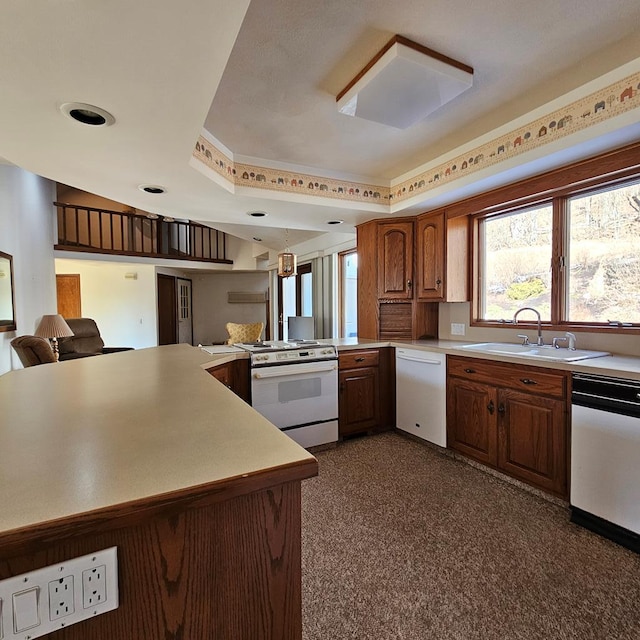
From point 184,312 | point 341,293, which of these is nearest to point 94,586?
point 341,293

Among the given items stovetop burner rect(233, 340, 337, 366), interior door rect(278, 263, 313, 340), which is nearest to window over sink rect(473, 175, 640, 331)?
stovetop burner rect(233, 340, 337, 366)

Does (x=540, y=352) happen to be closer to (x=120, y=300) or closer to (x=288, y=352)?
(x=288, y=352)

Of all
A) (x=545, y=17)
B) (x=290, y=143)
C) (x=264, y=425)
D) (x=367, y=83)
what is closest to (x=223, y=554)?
(x=264, y=425)

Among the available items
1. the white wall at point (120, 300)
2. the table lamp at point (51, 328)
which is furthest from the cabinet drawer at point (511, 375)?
the white wall at point (120, 300)

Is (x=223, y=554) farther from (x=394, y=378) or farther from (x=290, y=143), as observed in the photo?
(x=394, y=378)

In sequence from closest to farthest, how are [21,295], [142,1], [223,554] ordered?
[223,554], [142,1], [21,295]

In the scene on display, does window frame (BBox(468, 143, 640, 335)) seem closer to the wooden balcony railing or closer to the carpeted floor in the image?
the carpeted floor

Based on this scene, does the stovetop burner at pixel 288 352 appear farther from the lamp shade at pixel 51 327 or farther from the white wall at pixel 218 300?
the white wall at pixel 218 300

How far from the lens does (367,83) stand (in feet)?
5.94

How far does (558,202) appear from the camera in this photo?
2.62 metres

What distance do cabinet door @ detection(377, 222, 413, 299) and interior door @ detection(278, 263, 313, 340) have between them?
2.52m

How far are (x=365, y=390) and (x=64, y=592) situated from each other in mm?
2957

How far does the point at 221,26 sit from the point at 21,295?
452cm

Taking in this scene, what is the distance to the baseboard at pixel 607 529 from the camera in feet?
5.78
